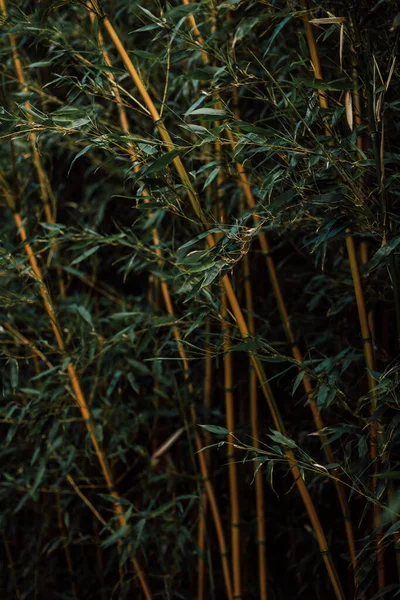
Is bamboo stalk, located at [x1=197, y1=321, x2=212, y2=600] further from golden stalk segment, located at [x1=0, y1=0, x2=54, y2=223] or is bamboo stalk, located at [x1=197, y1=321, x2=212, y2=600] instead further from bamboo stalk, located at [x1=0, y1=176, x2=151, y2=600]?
Answer: golden stalk segment, located at [x1=0, y1=0, x2=54, y2=223]

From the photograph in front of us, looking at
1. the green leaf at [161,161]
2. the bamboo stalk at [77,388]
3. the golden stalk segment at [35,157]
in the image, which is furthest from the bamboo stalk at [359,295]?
the golden stalk segment at [35,157]

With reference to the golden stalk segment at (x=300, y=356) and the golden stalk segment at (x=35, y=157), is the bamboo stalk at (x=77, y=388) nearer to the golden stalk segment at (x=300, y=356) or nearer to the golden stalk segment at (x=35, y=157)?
the golden stalk segment at (x=35, y=157)

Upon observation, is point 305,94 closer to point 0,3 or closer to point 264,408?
point 0,3

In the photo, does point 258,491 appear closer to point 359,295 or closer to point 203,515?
point 203,515

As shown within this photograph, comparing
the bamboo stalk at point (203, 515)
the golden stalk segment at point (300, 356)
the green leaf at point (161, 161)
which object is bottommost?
the bamboo stalk at point (203, 515)

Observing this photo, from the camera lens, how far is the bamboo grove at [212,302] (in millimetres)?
1352

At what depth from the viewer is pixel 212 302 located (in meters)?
1.61

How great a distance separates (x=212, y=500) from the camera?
192 centimetres

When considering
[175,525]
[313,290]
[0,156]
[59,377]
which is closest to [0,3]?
[0,156]

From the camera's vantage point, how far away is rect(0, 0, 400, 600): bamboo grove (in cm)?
135

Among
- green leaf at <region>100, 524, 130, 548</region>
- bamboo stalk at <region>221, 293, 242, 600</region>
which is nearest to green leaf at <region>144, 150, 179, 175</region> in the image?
bamboo stalk at <region>221, 293, 242, 600</region>

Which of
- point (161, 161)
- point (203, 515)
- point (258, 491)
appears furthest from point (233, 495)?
point (161, 161)

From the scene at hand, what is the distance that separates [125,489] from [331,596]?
75 centimetres

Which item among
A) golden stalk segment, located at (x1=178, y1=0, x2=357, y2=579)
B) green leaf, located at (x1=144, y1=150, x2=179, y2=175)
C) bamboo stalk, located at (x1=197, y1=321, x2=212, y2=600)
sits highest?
green leaf, located at (x1=144, y1=150, x2=179, y2=175)
